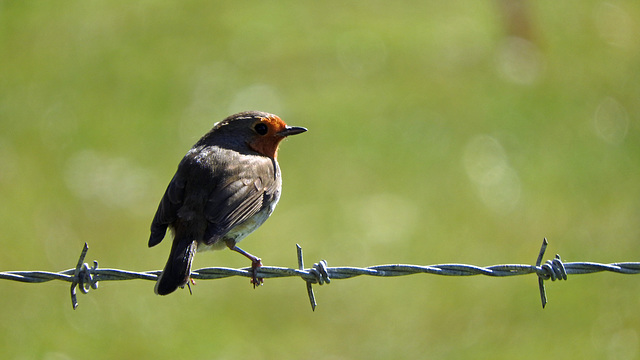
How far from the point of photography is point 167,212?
5105 millimetres

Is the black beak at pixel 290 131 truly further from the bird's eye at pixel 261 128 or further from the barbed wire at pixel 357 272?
the barbed wire at pixel 357 272

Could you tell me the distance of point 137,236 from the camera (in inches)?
440

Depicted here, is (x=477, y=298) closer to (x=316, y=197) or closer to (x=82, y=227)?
(x=316, y=197)

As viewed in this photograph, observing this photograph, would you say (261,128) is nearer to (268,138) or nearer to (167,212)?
(268,138)

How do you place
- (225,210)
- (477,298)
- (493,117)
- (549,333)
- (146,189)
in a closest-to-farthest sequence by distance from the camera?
(225,210)
(549,333)
(477,298)
(146,189)
(493,117)

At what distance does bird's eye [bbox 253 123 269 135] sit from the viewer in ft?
19.9

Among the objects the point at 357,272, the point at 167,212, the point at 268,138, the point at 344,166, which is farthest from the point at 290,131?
the point at 344,166

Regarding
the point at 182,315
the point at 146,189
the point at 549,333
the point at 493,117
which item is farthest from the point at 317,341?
the point at 493,117

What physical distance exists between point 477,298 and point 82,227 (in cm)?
531

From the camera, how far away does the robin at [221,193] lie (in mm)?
4898

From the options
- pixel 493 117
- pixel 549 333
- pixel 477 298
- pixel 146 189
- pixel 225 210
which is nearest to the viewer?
pixel 225 210

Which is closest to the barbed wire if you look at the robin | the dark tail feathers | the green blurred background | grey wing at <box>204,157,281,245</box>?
the dark tail feathers

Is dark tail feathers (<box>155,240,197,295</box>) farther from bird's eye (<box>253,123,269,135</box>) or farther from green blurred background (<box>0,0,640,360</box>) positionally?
green blurred background (<box>0,0,640,360</box>)

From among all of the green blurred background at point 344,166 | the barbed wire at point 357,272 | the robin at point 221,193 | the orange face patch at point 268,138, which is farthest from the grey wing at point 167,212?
the green blurred background at point 344,166
